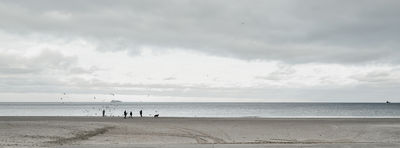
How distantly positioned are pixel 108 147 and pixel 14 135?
9035 mm

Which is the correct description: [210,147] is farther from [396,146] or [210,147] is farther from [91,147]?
[396,146]

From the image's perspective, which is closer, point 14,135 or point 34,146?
point 34,146

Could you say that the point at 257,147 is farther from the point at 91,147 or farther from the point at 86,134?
the point at 86,134

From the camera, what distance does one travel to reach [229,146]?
1839 centimetres

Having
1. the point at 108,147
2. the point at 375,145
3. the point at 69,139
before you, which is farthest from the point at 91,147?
the point at 375,145

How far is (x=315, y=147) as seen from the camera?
1770cm

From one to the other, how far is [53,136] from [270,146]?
1343 centimetres

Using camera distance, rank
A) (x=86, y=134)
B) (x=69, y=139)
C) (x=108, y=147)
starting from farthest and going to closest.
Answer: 1. (x=86, y=134)
2. (x=69, y=139)
3. (x=108, y=147)

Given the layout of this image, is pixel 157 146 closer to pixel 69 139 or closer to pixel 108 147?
pixel 108 147

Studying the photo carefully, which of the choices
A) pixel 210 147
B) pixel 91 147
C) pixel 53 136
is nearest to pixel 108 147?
pixel 91 147

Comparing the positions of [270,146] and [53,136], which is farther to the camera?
[53,136]

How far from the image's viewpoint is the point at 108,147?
1764 cm

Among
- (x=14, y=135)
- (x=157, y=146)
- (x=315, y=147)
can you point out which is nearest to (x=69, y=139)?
(x=14, y=135)

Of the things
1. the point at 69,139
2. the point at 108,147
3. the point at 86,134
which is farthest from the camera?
the point at 86,134
